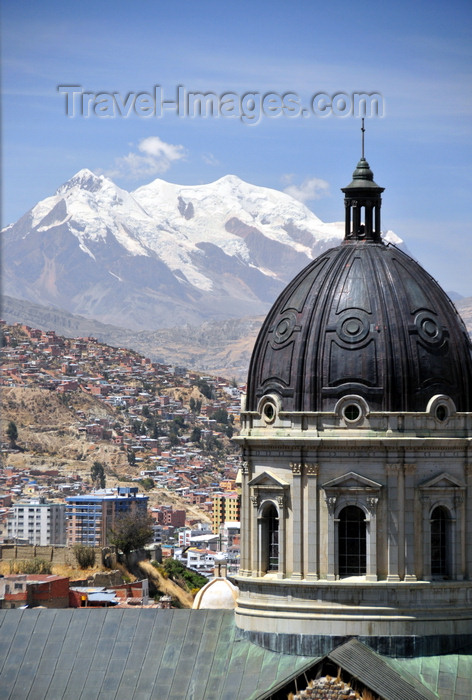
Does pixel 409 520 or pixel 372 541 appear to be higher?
pixel 409 520

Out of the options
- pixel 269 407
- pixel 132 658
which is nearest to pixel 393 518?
pixel 269 407

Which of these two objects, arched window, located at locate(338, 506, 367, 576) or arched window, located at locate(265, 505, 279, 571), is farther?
arched window, located at locate(265, 505, 279, 571)

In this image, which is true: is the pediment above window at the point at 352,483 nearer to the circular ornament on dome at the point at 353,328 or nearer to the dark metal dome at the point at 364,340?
the dark metal dome at the point at 364,340

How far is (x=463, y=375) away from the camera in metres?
45.9

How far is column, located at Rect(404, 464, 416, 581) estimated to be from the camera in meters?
44.6

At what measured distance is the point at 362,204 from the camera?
48156 millimetres

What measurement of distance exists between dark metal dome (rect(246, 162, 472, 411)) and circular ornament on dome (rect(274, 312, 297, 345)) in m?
0.03

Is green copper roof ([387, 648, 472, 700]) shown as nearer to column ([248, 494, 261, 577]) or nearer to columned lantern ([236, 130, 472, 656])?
columned lantern ([236, 130, 472, 656])

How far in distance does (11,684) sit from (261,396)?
10.4 metres

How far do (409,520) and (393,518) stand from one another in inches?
17.7

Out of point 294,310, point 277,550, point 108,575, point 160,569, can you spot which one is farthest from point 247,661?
point 160,569

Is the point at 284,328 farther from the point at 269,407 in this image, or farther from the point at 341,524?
the point at 341,524

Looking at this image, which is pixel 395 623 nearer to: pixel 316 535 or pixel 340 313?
pixel 316 535

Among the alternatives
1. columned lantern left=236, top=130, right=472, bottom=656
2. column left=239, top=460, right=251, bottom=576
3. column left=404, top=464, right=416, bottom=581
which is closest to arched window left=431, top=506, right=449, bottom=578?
columned lantern left=236, top=130, right=472, bottom=656
